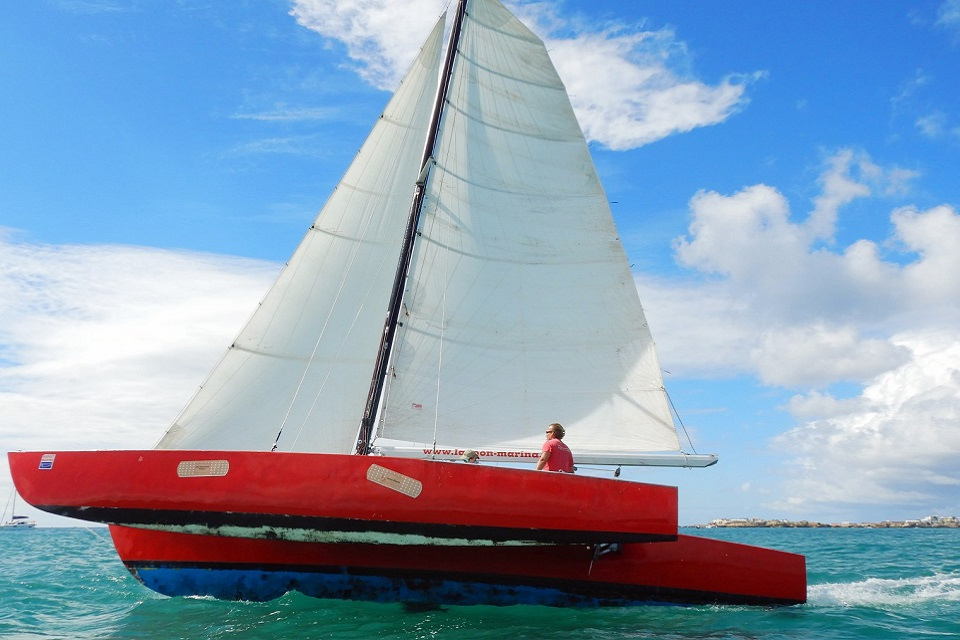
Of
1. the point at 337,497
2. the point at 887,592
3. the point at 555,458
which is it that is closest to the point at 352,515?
the point at 337,497

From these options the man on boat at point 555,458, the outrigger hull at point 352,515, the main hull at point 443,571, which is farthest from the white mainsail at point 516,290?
the outrigger hull at point 352,515

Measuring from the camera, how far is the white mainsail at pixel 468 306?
35.3 feet

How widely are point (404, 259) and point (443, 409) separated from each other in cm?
246

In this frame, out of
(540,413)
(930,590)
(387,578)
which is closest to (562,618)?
(387,578)

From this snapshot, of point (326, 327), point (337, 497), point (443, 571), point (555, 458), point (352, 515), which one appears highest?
point (326, 327)

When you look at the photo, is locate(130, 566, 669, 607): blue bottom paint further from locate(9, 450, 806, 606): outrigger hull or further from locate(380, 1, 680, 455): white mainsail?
locate(380, 1, 680, 455): white mainsail

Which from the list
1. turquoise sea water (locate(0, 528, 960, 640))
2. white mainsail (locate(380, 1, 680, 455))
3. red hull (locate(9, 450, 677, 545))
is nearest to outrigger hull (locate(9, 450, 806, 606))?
red hull (locate(9, 450, 677, 545))

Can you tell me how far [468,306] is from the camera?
11406mm

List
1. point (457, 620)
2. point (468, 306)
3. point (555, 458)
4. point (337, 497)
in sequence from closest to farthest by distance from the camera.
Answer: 1. point (337, 497)
2. point (457, 620)
3. point (555, 458)
4. point (468, 306)

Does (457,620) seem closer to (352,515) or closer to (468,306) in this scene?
(352,515)

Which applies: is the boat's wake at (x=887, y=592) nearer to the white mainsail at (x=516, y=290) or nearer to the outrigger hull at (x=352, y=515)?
the white mainsail at (x=516, y=290)

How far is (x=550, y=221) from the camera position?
12.1 m

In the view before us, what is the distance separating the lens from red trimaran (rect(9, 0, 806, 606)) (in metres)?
8.14

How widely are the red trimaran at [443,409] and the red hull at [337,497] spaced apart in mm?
24
